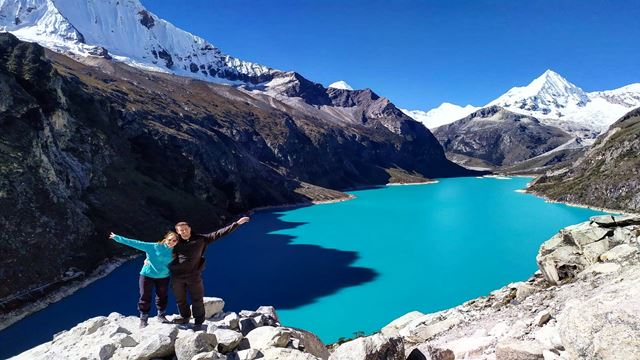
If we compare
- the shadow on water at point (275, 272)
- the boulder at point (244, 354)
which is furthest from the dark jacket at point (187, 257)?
the shadow on water at point (275, 272)

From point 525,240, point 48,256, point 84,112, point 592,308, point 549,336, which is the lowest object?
point 525,240

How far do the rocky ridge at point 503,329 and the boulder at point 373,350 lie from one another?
0.07 ft

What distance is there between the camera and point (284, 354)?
10219 millimetres

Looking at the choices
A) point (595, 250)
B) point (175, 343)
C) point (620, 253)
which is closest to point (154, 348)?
point (175, 343)

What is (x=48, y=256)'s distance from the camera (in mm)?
50125

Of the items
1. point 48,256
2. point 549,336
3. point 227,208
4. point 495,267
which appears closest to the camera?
point 549,336

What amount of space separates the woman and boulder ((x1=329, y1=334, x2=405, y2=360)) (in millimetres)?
5928

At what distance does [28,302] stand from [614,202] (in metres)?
138

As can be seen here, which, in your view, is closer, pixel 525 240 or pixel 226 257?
pixel 226 257

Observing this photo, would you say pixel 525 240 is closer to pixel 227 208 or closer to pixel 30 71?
pixel 227 208

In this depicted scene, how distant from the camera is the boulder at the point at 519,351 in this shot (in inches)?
362

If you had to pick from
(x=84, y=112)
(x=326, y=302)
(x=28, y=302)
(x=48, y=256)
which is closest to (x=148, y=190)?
(x=84, y=112)

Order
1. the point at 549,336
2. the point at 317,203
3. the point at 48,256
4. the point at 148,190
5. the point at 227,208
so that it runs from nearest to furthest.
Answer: the point at 549,336 < the point at 48,256 < the point at 148,190 < the point at 227,208 < the point at 317,203

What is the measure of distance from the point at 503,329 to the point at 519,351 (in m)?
5.07
